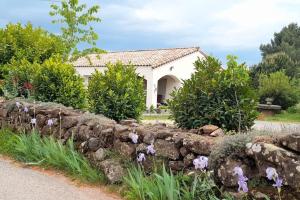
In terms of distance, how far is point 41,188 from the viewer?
20.0ft

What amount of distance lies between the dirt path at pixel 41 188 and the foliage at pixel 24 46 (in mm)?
8172

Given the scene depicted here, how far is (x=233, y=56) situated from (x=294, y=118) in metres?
20.1

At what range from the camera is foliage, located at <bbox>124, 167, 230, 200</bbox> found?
4867mm

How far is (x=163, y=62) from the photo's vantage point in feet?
109

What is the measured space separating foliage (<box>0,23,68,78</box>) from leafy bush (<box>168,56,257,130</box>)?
879 centimetres

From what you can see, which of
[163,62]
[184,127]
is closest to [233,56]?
[184,127]

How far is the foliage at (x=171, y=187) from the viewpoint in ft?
16.0

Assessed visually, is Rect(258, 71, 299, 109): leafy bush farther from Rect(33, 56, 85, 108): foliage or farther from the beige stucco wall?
Rect(33, 56, 85, 108): foliage

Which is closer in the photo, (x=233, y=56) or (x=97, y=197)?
(x=97, y=197)

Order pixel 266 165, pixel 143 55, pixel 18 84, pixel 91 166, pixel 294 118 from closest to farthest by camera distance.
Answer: pixel 266 165, pixel 91 166, pixel 18 84, pixel 294 118, pixel 143 55

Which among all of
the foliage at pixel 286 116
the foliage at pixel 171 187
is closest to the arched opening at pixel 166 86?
the foliage at pixel 286 116

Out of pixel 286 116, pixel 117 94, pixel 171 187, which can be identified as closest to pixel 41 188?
pixel 171 187

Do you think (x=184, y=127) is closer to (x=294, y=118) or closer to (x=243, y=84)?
(x=243, y=84)

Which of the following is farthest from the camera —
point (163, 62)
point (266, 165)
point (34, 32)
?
point (163, 62)
